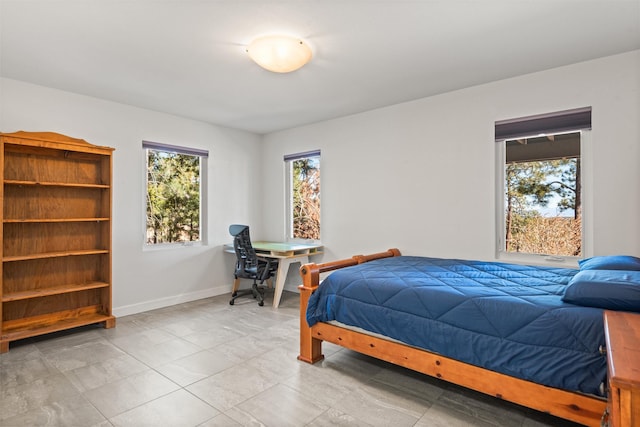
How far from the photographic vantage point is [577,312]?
5.57 feet

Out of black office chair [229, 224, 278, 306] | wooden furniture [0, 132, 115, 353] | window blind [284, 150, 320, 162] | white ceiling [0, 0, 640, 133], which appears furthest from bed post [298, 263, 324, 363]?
window blind [284, 150, 320, 162]

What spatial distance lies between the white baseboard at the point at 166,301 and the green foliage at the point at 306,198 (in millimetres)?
1378

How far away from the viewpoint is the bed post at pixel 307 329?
8.86 feet

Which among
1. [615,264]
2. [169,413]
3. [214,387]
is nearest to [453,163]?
[615,264]

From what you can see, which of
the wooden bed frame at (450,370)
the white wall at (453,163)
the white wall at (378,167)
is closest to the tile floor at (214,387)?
the wooden bed frame at (450,370)

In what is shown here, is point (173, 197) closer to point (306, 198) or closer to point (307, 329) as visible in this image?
point (306, 198)

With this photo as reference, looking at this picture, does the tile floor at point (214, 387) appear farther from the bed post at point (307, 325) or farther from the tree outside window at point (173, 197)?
the tree outside window at point (173, 197)

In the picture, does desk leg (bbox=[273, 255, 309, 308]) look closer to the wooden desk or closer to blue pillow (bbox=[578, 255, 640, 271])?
the wooden desk

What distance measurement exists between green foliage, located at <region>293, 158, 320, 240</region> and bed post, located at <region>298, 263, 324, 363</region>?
2034 millimetres

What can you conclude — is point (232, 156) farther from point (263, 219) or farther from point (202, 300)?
point (202, 300)

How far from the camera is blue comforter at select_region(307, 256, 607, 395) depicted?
1.65m

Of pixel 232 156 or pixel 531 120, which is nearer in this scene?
pixel 531 120

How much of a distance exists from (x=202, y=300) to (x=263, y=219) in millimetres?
1541

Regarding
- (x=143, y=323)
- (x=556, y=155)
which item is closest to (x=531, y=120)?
(x=556, y=155)
